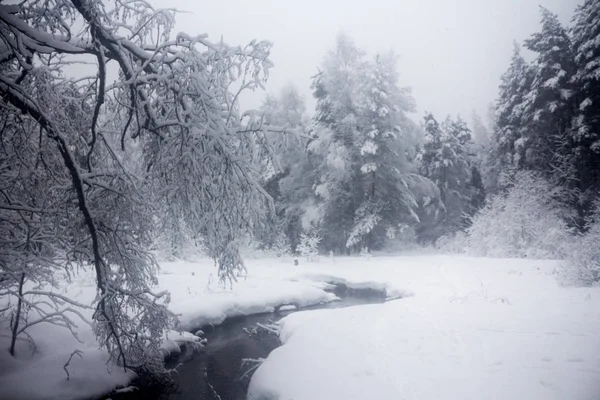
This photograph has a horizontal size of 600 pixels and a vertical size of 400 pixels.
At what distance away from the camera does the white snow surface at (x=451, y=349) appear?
12.1 ft

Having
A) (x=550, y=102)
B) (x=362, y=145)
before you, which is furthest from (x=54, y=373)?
(x=550, y=102)

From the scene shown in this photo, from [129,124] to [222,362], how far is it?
19.1ft

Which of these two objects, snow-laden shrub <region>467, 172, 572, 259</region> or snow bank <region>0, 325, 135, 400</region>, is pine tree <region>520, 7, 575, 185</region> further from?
snow bank <region>0, 325, 135, 400</region>

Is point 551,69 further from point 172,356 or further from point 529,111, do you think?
point 172,356

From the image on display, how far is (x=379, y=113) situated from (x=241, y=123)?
16.6 metres

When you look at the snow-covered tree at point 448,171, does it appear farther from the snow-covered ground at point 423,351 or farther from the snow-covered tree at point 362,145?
the snow-covered ground at point 423,351

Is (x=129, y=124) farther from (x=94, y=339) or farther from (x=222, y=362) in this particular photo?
(x=222, y=362)

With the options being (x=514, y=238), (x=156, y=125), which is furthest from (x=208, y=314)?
(x=514, y=238)

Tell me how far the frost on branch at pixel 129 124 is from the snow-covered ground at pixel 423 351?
221cm

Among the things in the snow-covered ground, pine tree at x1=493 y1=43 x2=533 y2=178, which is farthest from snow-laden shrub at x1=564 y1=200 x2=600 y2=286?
pine tree at x1=493 y1=43 x2=533 y2=178

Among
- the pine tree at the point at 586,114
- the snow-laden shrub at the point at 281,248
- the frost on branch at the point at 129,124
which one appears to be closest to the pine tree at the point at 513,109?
the pine tree at the point at 586,114

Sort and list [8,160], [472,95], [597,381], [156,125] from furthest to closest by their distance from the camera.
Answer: [472,95] → [8,160] → [597,381] → [156,125]

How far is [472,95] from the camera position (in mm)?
34250

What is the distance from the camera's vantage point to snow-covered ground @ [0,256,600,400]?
148 inches
